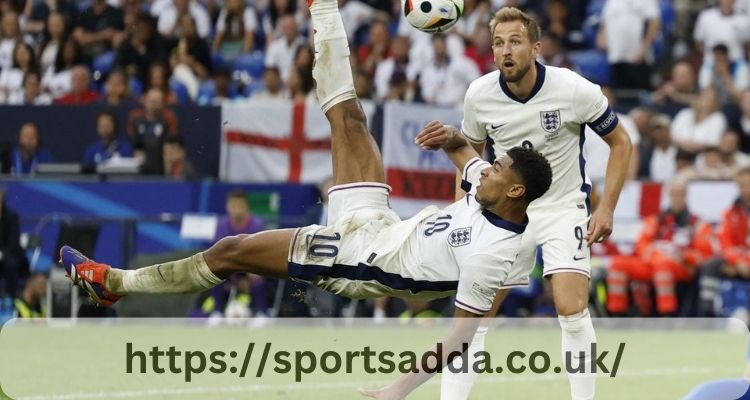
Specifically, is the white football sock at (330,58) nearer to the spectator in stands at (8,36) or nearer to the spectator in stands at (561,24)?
the spectator in stands at (8,36)

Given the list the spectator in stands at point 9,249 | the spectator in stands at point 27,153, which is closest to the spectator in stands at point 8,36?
the spectator in stands at point 27,153

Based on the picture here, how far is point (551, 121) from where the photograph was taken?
30.6 ft

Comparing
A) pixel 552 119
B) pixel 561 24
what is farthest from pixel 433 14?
pixel 561 24

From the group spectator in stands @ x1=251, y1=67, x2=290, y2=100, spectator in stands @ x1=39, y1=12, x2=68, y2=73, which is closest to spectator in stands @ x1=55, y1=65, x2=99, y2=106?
spectator in stands @ x1=39, y1=12, x2=68, y2=73

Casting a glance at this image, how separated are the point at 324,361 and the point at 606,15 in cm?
1020

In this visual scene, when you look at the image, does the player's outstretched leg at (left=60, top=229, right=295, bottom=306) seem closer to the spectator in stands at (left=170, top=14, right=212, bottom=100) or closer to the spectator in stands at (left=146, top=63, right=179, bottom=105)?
the spectator in stands at (left=146, top=63, right=179, bottom=105)

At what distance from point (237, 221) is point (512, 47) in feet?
22.7

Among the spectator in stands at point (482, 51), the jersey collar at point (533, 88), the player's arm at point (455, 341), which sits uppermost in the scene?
the spectator in stands at point (482, 51)

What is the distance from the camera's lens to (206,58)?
19.7 meters

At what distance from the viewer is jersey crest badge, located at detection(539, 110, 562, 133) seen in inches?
367

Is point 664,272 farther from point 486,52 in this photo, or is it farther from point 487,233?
point 487,233

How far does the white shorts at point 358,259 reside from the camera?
329 inches

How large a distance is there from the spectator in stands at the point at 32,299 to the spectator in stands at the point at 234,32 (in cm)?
623

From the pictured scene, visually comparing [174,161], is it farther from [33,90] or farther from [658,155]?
[658,155]
